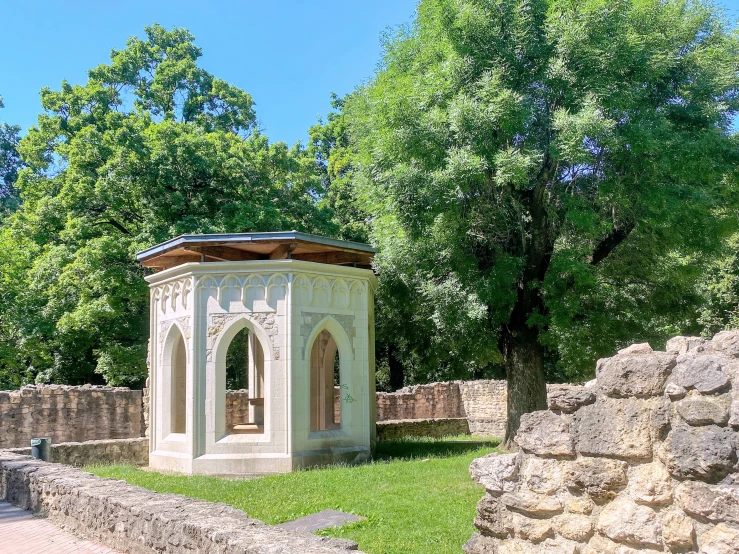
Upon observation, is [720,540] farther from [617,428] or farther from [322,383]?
[322,383]

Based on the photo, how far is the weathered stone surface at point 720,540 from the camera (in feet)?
11.9

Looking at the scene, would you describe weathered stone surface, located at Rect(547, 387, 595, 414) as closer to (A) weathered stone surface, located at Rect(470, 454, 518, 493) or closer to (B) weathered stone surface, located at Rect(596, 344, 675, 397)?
(B) weathered stone surface, located at Rect(596, 344, 675, 397)

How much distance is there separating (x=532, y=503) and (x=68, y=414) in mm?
17019

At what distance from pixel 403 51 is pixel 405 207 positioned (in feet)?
13.6

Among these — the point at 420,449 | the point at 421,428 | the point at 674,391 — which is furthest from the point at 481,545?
the point at 421,428

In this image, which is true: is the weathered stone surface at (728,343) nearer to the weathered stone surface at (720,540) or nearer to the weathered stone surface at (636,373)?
the weathered stone surface at (636,373)

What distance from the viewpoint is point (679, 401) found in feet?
13.1

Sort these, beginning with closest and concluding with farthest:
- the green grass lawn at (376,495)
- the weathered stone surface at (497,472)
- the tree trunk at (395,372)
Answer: the weathered stone surface at (497,472)
the green grass lawn at (376,495)
the tree trunk at (395,372)

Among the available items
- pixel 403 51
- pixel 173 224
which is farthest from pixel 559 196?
pixel 173 224

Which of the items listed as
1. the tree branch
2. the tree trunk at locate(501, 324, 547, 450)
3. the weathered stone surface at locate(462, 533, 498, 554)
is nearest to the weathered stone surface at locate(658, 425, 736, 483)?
the weathered stone surface at locate(462, 533, 498, 554)

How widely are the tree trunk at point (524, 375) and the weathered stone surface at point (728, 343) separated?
38.3 ft

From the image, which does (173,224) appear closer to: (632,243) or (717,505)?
(632,243)

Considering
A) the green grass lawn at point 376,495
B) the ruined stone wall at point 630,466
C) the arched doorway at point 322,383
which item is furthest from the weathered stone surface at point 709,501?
the arched doorway at point 322,383

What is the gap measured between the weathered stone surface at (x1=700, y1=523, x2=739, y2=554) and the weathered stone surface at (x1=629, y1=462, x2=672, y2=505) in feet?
0.98
